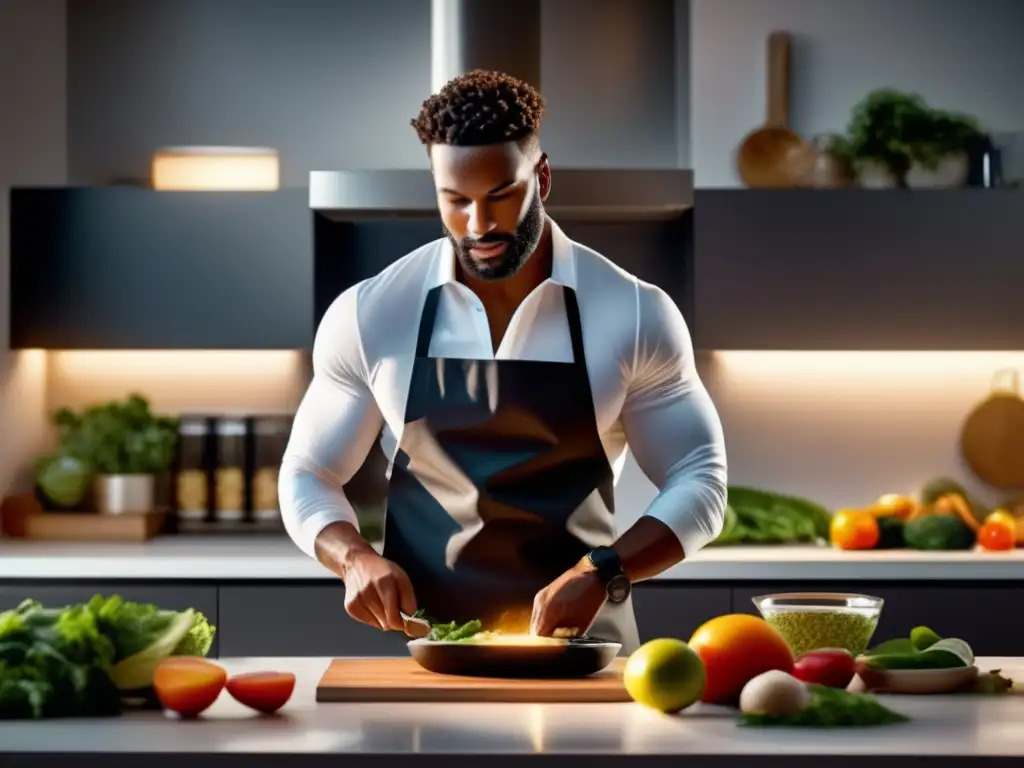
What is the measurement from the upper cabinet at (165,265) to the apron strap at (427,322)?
4.89ft

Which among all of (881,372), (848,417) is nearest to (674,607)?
(848,417)

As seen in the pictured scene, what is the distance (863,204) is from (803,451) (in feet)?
2.50

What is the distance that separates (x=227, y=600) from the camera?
11.8ft

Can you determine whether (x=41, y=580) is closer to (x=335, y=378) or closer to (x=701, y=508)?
(x=335, y=378)

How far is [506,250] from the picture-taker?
7.59 feet

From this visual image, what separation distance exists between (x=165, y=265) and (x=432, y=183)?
76 cm

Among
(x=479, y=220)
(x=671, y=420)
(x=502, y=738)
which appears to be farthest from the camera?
(x=671, y=420)

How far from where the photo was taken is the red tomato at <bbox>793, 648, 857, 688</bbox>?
6.45ft

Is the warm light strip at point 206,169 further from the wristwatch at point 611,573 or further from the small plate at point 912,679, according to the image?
the small plate at point 912,679

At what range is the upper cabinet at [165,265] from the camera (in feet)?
13.1

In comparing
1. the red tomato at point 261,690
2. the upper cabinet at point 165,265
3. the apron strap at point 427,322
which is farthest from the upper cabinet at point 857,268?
the red tomato at point 261,690

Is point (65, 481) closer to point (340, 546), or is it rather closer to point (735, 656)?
point (340, 546)

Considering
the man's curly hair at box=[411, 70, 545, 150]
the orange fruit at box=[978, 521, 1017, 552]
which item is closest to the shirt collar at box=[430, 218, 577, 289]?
the man's curly hair at box=[411, 70, 545, 150]

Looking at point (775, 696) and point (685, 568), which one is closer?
point (775, 696)
